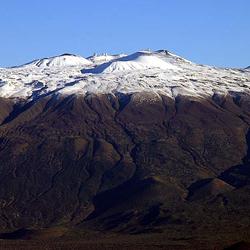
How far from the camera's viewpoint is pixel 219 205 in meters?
178

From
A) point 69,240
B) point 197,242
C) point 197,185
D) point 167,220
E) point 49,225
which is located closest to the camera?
point 197,242

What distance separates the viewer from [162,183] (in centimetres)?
19175

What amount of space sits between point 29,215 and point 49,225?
8.83 m

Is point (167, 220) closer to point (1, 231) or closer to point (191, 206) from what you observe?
point (191, 206)

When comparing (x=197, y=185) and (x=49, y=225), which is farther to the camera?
(x=197, y=185)

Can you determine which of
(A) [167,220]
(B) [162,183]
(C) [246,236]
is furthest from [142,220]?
(C) [246,236]

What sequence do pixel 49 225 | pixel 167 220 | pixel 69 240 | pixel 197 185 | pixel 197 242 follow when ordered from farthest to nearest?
1. pixel 197 185
2. pixel 49 225
3. pixel 167 220
4. pixel 69 240
5. pixel 197 242

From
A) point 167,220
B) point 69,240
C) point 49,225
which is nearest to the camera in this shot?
point 69,240

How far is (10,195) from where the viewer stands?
199 m

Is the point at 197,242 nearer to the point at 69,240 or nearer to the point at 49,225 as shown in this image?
the point at 69,240

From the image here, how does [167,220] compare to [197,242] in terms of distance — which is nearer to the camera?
[197,242]

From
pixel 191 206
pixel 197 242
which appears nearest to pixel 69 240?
pixel 197 242

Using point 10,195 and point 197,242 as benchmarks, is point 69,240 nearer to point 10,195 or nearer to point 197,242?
point 197,242

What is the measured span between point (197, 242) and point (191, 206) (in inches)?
1500
